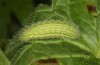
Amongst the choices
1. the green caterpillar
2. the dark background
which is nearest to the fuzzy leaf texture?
the green caterpillar

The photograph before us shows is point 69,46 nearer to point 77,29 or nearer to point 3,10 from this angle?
point 77,29

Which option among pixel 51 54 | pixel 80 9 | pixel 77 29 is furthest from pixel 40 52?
pixel 80 9

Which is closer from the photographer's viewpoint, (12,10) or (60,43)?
(60,43)

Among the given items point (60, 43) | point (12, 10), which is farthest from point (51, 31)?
point (12, 10)

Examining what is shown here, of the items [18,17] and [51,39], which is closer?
[51,39]

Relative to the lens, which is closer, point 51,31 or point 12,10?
point 51,31

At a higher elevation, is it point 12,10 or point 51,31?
point 51,31

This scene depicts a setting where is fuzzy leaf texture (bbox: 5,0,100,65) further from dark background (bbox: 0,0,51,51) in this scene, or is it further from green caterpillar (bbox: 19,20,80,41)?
dark background (bbox: 0,0,51,51)

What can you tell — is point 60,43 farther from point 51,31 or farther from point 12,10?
point 12,10
